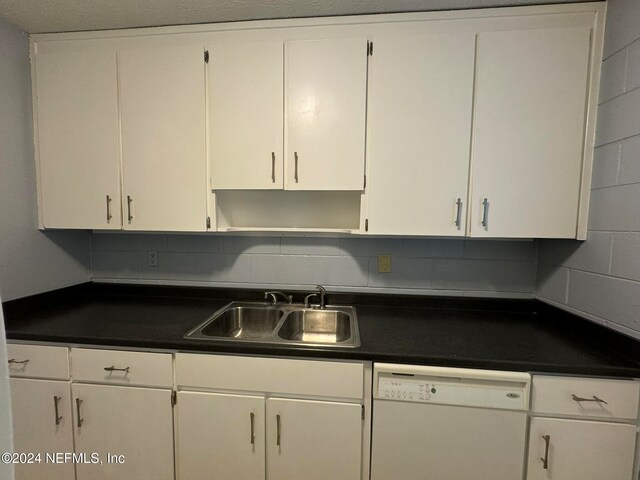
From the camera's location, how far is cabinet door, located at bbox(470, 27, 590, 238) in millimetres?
1236

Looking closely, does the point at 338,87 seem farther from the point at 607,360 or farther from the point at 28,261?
the point at 28,261

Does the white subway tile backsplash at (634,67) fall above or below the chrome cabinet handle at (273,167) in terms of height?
above

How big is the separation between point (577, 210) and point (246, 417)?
1.72 meters

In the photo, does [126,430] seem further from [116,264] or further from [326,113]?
[326,113]

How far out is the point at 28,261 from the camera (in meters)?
1.53

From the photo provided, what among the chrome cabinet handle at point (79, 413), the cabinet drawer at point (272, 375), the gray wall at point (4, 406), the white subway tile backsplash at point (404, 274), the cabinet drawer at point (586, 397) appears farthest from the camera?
the white subway tile backsplash at point (404, 274)

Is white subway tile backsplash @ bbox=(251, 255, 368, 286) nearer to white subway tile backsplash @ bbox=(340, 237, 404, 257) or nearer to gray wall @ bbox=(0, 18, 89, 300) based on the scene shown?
white subway tile backsplash @ bbox=(340, 237, 404, 257)

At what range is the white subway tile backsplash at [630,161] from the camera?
106cm

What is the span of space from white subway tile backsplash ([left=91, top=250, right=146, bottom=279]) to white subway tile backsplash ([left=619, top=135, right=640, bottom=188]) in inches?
98.1

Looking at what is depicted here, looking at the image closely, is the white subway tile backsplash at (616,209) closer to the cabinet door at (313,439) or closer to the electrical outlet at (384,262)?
the electrical outlet at (384,262)

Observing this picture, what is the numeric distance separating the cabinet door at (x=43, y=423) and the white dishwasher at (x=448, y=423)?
137cm

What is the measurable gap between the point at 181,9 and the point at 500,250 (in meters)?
2.05

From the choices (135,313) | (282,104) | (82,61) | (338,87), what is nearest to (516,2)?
(338,87)

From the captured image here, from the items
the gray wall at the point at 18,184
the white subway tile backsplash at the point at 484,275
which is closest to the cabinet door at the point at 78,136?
the gray wall at the point at 18,184
